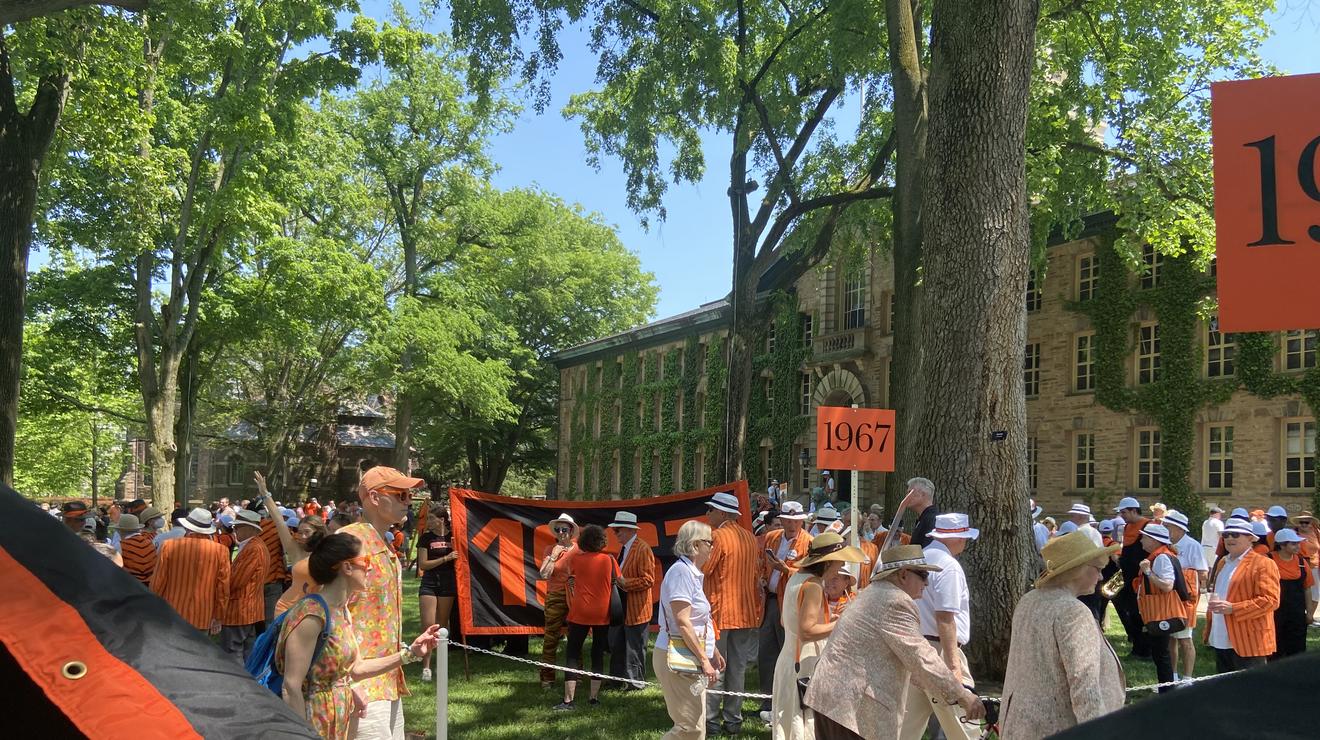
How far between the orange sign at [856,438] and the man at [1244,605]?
332cm

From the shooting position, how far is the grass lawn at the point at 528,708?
9.63 metres

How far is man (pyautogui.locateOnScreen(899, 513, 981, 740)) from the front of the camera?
6.69 metres

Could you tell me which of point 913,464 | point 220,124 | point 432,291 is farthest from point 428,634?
point 432,291

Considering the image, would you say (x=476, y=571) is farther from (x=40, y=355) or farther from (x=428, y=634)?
(x=40, y=355)

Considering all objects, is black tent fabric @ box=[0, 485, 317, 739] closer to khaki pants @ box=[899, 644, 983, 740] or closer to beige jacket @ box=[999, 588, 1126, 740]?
beige jacket @ box=[999, 588, 1126, 740]

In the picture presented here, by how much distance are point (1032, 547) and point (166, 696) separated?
9353mm

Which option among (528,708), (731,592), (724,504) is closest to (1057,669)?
(731,592)

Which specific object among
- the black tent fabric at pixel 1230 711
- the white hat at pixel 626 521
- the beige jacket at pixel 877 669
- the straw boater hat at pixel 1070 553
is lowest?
the beige jacket at pixel 877 669

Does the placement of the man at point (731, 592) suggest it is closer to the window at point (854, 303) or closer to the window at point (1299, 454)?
the window at point (1299, 454)

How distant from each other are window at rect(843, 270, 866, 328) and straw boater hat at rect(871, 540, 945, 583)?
37.5 metres

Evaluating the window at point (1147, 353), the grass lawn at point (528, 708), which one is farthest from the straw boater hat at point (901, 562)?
the window at point (1147, 353)

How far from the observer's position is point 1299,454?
2847 cm

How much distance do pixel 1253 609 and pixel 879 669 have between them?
21.2 feet

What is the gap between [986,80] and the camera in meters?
9.70
